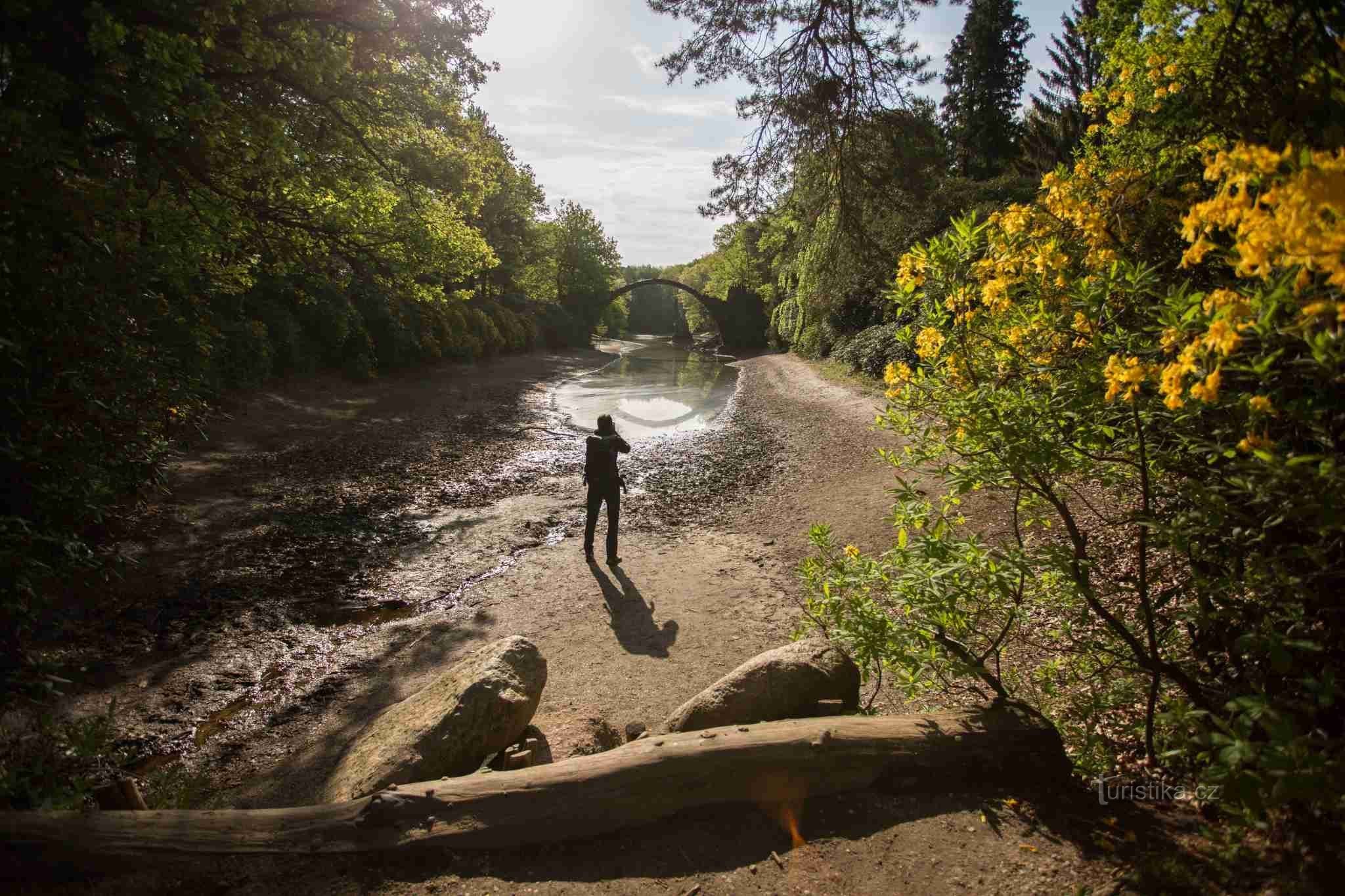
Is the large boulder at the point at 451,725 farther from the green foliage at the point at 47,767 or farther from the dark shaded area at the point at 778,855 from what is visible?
the green foliage at the point at 47,767

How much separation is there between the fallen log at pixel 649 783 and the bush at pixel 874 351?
1636 centimetres

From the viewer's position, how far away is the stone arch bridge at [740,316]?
162 feet

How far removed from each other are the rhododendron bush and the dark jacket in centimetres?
473

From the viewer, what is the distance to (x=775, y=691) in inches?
171

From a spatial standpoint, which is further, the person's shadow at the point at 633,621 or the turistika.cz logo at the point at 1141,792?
the person's shadow at the point at 633,621

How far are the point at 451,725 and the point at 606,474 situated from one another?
15.4 feet

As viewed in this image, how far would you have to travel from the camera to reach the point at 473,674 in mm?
4594

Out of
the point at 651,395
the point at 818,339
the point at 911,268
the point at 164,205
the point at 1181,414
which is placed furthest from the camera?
the point at 818,339

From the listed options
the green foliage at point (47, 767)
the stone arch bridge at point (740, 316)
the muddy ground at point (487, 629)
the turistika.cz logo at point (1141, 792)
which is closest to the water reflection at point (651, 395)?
the muddy ground at point (487, 629)

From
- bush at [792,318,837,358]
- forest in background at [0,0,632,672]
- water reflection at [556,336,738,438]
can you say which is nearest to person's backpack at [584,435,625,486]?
forest in background at [0,0,632,672]

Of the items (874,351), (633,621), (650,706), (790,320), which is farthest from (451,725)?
(790,320)

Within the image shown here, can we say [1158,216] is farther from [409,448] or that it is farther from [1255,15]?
[409,448]

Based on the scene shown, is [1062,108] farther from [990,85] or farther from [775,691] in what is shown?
[775,691]

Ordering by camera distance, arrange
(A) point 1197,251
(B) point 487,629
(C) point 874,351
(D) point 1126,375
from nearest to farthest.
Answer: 1. (A) point 1197,251
2. (D) point 1126,375
3. (B) point 487,629
4. (C) point 874,351
